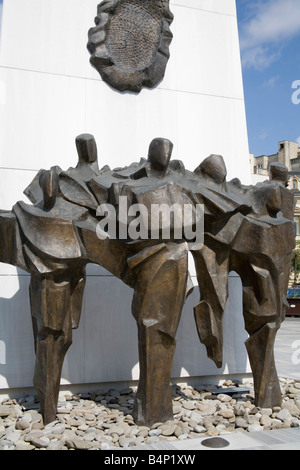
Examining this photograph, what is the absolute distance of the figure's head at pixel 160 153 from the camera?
13.8 ft

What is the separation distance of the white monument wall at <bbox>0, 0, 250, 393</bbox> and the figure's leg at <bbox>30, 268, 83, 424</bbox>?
1.16 meters

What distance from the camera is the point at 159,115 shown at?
6281 mm

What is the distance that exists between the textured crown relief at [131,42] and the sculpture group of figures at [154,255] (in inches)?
65.6

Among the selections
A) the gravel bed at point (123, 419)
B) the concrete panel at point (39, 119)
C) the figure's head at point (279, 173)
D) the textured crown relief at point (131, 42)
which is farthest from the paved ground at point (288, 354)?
the textured crown relief at point (131, 42)

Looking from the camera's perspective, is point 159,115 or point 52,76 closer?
point 52,76

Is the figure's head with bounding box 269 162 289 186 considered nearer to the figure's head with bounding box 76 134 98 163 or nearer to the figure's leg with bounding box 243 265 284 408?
the figure's leg with bounding box 243 265 284 408

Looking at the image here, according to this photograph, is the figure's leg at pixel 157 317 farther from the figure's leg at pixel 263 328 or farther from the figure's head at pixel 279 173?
the figure's head at pixel 279 173

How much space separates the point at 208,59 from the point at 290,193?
2.51m

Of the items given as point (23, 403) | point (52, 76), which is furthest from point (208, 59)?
point (23, 403)

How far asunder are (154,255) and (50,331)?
1.14 meters

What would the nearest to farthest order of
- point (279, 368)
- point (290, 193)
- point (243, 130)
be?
point (290, 193)
point (243, 130)
point (279, 368)

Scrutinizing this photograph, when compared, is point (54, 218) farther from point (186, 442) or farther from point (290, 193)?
point (290, 193)
